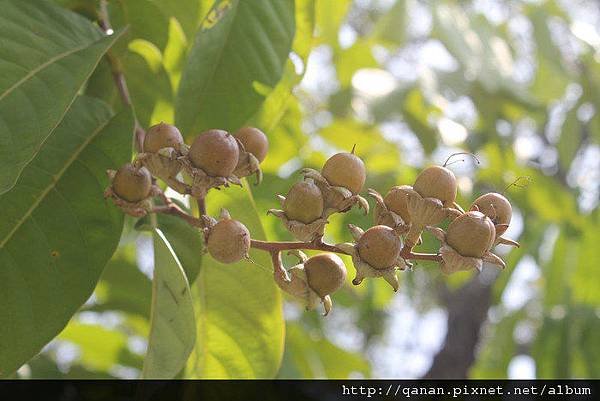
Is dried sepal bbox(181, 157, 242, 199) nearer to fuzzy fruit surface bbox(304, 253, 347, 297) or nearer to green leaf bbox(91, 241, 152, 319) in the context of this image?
fuzzy fruit surface bbox(304, 253, 347, 297)

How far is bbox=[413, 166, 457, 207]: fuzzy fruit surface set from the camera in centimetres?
118

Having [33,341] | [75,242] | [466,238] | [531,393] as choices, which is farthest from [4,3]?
[531,393]

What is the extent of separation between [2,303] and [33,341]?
83mm

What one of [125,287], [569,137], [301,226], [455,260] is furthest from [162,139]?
[569,137]

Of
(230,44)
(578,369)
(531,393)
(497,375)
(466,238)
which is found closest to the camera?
(466,238)

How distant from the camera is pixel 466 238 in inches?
44.1

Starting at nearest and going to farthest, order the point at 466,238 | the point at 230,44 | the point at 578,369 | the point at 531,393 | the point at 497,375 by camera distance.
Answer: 1. the point at 466,238
2. the point at 230,44
3. the point at 531,393
4. the point at 578,369
5. the point at 497,375

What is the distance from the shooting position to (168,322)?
129cm

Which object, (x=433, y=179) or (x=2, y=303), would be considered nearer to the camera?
(x=433, y=179)

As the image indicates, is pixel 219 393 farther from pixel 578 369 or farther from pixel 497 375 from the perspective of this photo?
pixel 497 375

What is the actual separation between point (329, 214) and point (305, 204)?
5 centimetres

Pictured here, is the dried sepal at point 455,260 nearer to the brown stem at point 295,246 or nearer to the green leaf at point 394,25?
the brown stem at point 295,246

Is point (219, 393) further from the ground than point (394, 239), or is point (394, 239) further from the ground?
point (394, 239)

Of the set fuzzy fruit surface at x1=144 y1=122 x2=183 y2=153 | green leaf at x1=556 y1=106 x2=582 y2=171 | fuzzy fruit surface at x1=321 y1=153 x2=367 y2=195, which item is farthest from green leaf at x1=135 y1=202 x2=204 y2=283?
green leaf at x1=556 y1=106 x2=582 y2=171
